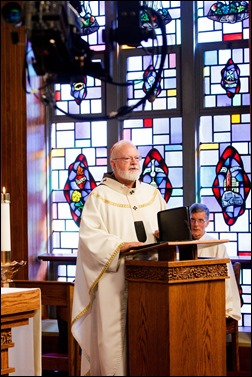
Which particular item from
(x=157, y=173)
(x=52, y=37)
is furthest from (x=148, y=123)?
(x=52, y=37)

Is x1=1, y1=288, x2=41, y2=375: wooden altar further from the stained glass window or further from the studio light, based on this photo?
the stained glass window

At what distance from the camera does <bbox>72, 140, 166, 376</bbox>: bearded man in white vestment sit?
6082mm

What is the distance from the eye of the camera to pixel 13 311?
497 cm

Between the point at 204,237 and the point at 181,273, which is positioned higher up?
the point at 204,237

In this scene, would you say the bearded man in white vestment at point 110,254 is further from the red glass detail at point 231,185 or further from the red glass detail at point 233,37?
the red glass detail at point 233,37

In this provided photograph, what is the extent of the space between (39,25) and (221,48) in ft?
15.0

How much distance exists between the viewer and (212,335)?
546cm

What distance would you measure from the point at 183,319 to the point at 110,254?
86cm

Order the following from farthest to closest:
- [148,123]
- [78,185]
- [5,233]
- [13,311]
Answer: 1. [78,185]
2. [148,123]
3. [5,233]
4. [13,311]

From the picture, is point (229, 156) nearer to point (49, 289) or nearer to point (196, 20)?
point (196, 20)

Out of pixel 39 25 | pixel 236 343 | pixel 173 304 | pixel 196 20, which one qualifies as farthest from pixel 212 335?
pixel 196 20

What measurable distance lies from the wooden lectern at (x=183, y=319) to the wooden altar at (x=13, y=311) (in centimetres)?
81

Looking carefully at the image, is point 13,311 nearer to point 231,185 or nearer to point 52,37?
point 52,37

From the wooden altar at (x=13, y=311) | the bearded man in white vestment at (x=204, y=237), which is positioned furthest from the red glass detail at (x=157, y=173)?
the wooden altar at (x=13, y=311)
